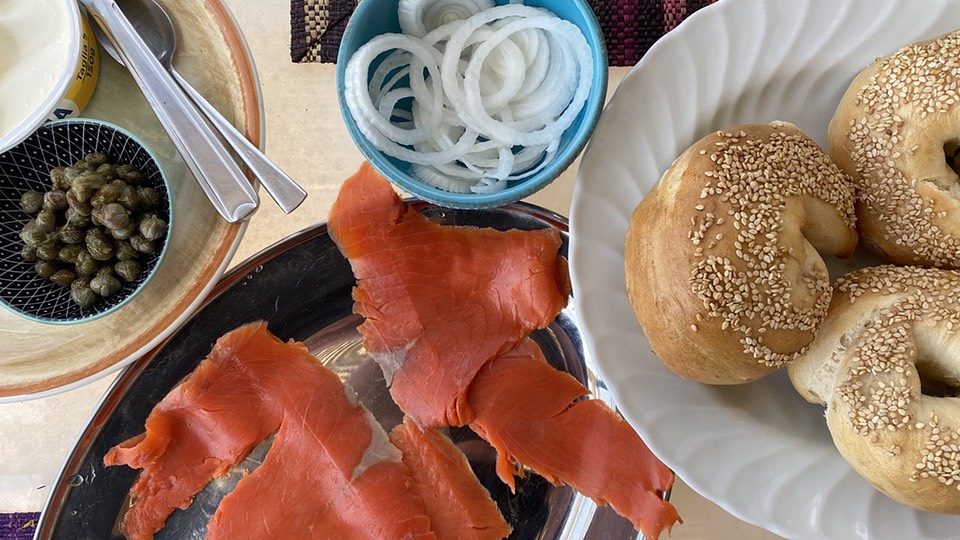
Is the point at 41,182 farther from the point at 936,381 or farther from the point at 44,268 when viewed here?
the point at 936,381

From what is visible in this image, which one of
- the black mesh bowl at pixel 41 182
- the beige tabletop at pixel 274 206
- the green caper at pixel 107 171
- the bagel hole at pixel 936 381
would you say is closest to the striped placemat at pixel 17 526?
the beige tabletop at pixel 274 206

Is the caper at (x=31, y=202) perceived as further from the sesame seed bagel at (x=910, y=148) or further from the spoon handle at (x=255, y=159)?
the sesame seed bagel at (x=910, y=148)

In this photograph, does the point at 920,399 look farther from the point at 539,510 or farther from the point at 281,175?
the point at 281,175

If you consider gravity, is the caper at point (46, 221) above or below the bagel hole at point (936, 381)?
below

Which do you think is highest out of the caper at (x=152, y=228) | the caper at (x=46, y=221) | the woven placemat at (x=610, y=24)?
the woven placemat at (x=610, y=24)

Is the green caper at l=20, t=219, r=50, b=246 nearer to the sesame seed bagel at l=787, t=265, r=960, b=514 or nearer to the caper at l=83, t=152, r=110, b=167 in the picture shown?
the caper at l=83, t=152, r=110, b=167

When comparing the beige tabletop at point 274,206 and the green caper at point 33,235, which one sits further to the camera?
the beige tabletop at point 274,206

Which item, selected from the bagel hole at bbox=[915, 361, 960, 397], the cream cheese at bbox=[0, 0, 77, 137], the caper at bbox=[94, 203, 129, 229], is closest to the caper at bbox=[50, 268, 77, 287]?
the caper at bbox=[94, 203, 129, 229]
